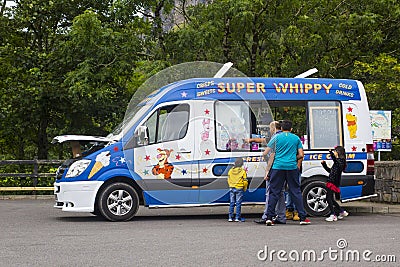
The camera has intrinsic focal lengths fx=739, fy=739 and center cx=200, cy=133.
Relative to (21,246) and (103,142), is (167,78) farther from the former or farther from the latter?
(21,246)

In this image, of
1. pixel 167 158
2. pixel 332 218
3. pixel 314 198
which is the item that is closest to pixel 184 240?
pixel 167 158

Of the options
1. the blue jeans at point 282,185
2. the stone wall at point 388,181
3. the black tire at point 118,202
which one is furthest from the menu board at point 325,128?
the black tire at point 118,202

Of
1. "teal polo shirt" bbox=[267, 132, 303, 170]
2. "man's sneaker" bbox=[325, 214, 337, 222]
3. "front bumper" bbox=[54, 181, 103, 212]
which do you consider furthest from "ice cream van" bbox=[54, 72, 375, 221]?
"teal polo shirt" bbox=[267, 132, 303, 170]

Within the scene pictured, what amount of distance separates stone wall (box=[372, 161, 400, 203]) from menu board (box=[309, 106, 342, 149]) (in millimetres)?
3529

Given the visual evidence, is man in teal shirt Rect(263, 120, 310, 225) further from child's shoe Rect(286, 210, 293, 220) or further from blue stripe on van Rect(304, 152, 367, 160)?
blue stripe on van Rect(304, 152, 367, 160)

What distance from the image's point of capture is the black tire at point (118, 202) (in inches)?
566

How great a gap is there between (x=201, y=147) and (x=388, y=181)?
6.34 m

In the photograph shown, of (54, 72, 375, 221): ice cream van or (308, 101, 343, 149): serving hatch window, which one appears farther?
(308, 101, 343, 149): serving hatch window

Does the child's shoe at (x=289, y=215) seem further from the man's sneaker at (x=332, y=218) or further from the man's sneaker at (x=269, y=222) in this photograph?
the man's sneaker at (x=269, y=222)

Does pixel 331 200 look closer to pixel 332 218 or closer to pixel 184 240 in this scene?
pixel 332 218

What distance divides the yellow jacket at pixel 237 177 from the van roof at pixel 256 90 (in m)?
1.53

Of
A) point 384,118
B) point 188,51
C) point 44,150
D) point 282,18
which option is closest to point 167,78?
point 384,118

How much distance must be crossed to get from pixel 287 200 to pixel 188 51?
1051 centimetres

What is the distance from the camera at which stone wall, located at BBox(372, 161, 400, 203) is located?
60.6ft
